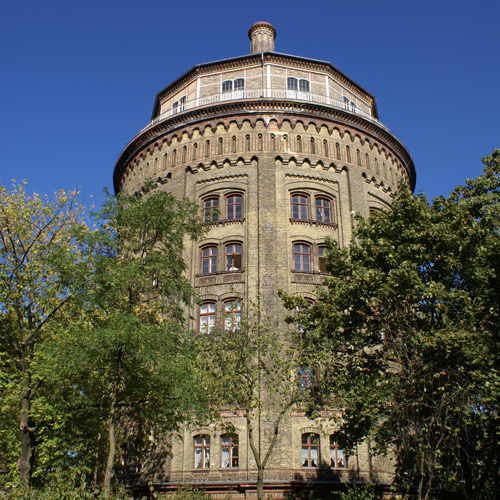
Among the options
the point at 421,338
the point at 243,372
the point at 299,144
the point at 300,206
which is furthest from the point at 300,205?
the point at 421,338

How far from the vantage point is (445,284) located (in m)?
18.1

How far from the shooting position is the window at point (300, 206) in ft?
94.5

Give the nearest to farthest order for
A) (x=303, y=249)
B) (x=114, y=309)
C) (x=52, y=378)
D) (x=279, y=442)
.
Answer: (x=52, y=378)
(x=114, y=309)
(x=279, y=442)
(x=303, y=249)

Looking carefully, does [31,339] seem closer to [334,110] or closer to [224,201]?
[224,201]

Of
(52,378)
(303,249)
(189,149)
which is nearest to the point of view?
(52,378)

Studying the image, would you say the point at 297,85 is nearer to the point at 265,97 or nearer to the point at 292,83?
the point at 292,83

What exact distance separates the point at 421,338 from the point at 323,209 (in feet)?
47.8

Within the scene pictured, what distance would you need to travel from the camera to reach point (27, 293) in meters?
19.8

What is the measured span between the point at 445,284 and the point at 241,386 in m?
7.28

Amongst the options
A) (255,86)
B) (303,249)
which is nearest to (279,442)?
(303,249)

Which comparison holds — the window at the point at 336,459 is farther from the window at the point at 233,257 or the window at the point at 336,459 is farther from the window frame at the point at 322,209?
the window frame at the point at 322,209

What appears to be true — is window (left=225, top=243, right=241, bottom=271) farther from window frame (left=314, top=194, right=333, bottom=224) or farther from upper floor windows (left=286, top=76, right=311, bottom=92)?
upper floor windows (left=286, top=76, right=311, bottom=92)

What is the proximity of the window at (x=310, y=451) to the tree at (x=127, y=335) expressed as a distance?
7.25 meters

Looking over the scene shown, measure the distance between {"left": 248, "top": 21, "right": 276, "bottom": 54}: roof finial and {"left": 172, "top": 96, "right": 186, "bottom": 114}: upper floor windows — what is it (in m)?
6.31
